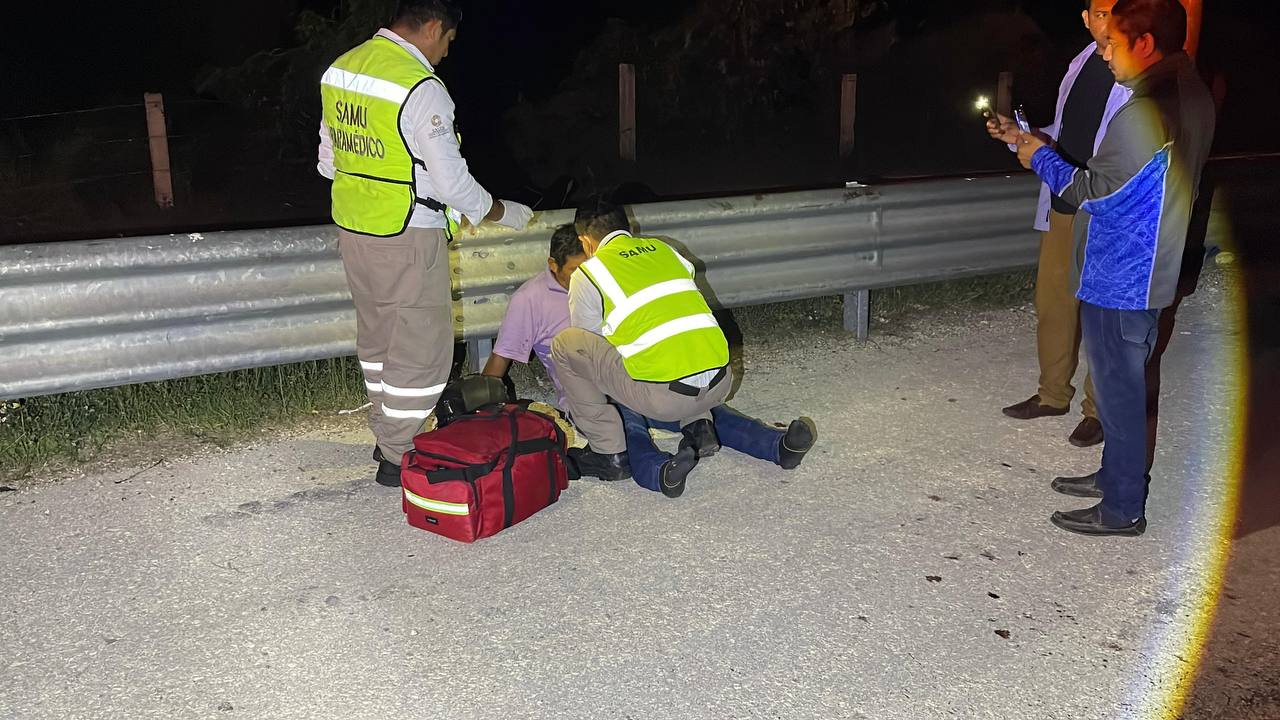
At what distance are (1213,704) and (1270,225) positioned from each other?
8310 millimetres

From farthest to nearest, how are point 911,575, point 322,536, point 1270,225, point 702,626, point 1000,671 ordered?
point 1270,225, point 322,536, point 911,575, point 702,626, point 1000,671

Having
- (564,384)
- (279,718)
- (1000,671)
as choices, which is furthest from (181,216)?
(1000,671)

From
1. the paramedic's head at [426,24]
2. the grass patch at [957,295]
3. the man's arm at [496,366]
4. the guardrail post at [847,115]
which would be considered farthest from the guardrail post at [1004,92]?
the paramedic's head at [426,24]

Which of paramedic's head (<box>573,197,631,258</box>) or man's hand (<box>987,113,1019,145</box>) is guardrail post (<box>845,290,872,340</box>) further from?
man's hand (<box>987,113,1019,145</box>)

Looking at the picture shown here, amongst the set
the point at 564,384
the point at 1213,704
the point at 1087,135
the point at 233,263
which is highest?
the point at 1087,135

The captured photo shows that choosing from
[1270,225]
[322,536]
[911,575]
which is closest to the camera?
[911,575]

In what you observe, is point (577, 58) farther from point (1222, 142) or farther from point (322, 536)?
point (322, 536)

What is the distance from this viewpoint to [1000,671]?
3.40m

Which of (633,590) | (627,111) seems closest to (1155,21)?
(633,590)

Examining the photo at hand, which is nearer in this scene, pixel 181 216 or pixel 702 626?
pixel 702 626

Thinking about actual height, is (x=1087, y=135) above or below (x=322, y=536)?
above

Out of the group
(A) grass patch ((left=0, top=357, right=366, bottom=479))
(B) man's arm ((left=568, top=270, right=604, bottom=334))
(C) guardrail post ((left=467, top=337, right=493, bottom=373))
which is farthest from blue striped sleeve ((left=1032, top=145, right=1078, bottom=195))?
(A) grass patch ((left=0, top=357, right=366, bottom=479))

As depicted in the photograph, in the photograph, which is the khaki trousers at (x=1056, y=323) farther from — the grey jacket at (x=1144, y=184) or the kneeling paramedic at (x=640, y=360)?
the kneeling paramedic at (x=640, y=360)

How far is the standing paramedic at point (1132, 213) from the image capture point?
4023mm
